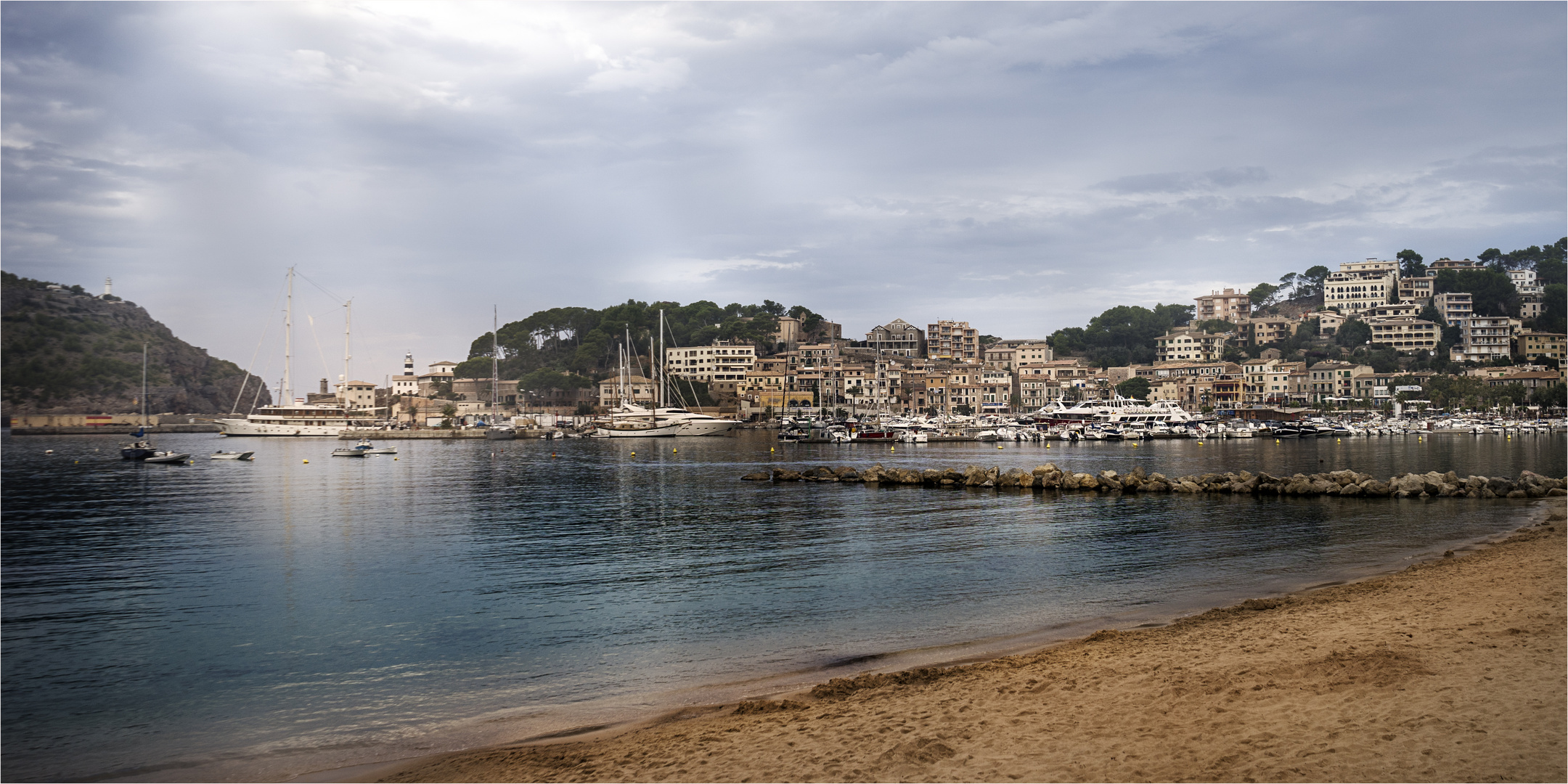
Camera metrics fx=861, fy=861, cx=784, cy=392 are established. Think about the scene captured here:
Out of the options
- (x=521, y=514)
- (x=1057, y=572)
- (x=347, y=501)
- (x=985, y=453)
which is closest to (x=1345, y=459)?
(x=985, y=453)

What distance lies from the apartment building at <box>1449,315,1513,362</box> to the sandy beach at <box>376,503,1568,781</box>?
14934cm

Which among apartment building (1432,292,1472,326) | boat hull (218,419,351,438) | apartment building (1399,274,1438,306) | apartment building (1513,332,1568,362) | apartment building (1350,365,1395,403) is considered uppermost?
apartment building (1399,274,1438,306)

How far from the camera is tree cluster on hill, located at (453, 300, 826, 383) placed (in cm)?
13750

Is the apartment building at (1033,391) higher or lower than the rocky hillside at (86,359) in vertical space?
lower

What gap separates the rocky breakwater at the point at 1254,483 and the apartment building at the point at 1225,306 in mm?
159478

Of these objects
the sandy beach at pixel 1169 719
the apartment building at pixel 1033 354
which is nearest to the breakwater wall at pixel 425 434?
the apartment building at pixel 1033 354

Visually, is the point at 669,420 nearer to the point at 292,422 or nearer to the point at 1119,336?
the point at 292,422

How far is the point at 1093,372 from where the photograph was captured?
480ft

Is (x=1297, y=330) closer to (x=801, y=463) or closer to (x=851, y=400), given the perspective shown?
(x=851, y=400)

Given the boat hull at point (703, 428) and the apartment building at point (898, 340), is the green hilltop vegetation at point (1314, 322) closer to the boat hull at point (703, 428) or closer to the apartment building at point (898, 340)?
the apartment building at point (898, 340)

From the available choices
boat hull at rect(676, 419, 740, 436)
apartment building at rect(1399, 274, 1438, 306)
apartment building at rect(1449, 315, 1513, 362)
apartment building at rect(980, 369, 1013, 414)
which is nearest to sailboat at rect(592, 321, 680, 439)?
boat hull at rect(676, 419, 740, 436)

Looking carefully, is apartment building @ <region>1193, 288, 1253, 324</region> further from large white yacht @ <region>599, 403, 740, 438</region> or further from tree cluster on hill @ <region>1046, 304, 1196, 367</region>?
large white yacht @ <region>599, 403, 740, 438</region>

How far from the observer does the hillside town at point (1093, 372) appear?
12106 centimetres

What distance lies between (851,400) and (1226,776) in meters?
121
